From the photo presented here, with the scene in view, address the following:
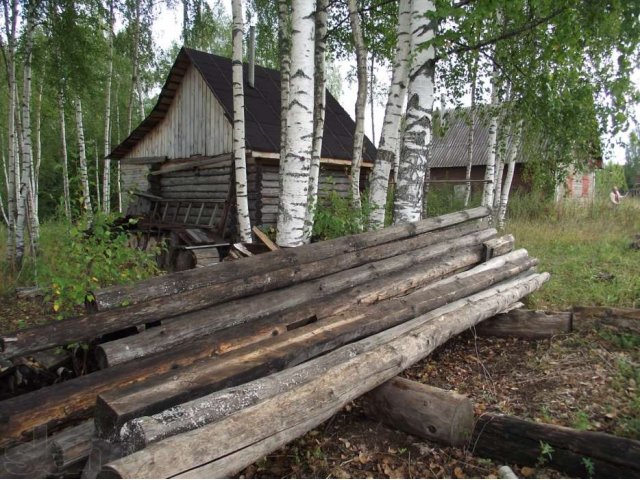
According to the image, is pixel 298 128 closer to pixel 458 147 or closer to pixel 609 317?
pixel 609 317

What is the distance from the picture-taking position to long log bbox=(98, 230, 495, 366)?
2.90 meters

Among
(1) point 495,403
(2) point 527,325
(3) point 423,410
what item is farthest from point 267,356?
(2) point 527,325

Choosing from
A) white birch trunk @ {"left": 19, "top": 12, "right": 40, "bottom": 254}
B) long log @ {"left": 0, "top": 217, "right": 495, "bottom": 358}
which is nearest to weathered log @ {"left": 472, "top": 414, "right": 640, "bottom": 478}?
long log @ {"left": 0, "top": 217, "right": 495, "bottom": 358}

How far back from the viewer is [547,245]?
346 inches

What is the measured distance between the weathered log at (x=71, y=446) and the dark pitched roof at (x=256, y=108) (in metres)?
8.20

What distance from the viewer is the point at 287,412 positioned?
2.43 m

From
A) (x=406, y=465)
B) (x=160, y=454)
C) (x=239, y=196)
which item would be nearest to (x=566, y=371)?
(x=406, y=465)

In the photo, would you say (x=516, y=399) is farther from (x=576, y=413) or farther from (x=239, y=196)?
(x=239, y=196)

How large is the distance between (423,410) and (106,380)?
7.21ft

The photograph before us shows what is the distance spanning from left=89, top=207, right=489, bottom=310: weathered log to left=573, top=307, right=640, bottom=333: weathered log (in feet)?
6.14

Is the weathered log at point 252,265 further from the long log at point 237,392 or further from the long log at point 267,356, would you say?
the long log at point 267,356

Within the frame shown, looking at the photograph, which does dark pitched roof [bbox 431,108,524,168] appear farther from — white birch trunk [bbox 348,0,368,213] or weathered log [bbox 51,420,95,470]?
weathered log [bbox 51,420,95,470]

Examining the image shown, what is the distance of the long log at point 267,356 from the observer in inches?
93.0

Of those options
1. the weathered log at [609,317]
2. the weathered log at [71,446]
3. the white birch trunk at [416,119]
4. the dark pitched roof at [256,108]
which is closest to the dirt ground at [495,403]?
the weathered log at [609,317]
